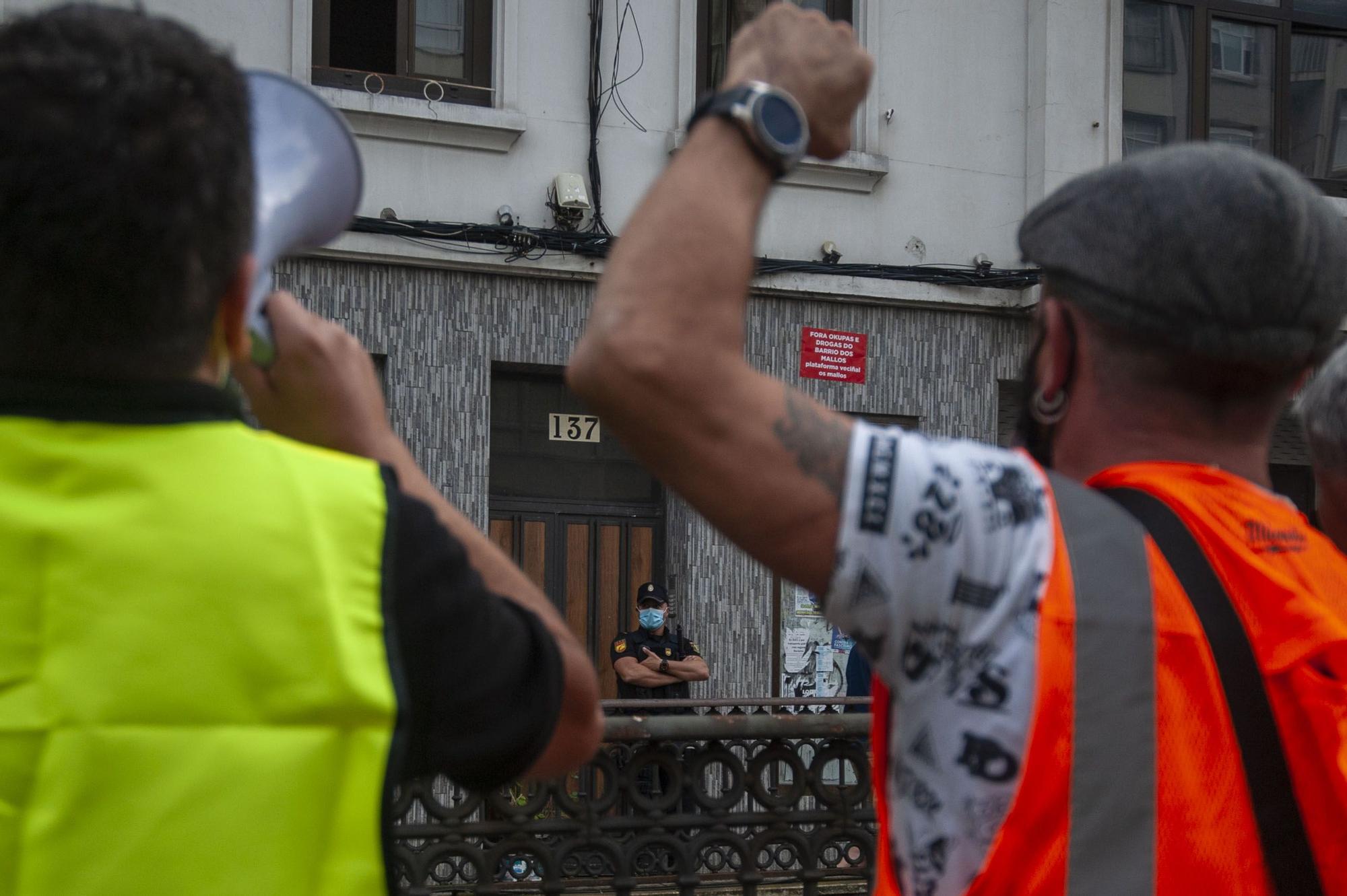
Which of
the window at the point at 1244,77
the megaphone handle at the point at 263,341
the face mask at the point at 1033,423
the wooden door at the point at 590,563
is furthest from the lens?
the window at the point at 1244,77

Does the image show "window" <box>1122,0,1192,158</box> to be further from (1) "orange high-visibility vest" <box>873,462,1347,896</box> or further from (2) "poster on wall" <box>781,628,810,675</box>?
(1) "orange high-visibility vest" <box>873,462,1347,896</box>

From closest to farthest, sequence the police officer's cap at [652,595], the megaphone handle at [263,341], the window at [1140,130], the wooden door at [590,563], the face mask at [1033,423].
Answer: the megaphone handle at [263,341]
the face mask at [1033,423]
the police officer's cap at [652,595]
the wooden door at [590,563]
the window at [1140,130]

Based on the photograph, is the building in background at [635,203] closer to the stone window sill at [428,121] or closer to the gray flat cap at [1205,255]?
the stone window sill at [428,121]

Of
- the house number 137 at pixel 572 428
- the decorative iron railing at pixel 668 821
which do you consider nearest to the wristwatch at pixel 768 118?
the decorative iron railing at pixel 668 821

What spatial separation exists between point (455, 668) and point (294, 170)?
1.74 feet

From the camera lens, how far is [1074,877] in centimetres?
122

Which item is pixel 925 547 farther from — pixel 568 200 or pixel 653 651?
pixel 568 200

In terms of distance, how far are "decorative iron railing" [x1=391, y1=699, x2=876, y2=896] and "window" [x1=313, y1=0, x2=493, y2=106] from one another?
6023 mm

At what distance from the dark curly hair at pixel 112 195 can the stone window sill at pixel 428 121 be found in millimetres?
8046

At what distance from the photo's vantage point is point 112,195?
114cm

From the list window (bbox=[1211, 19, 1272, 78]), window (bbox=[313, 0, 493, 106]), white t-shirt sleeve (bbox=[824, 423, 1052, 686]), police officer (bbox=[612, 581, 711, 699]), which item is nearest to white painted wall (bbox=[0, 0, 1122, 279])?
window (bbox=[313, 0, 493, 106])

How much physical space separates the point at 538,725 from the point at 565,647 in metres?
0.10

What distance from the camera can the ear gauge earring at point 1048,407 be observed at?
57.9 inches

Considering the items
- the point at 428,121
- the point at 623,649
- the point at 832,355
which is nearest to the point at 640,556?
the point at 623,649
